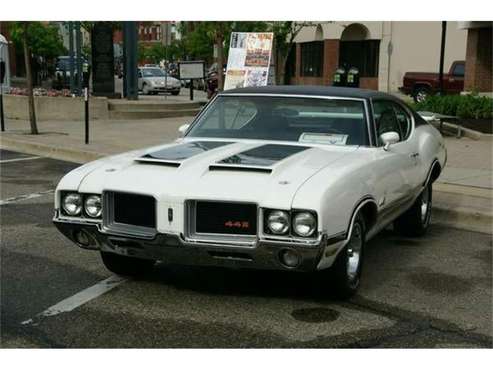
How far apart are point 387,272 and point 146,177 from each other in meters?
2.28

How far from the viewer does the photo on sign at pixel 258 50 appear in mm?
15555

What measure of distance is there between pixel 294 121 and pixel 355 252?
1.36m

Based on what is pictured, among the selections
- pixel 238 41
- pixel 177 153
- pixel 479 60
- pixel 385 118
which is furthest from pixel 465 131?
pixel 177 153

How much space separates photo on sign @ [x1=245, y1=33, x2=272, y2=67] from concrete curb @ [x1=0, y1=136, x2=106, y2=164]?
16.0 feet

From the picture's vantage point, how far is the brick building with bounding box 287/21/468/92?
1598 inches

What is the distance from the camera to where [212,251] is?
4.36m

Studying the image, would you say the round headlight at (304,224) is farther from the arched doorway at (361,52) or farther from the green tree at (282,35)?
the arched doorway at (361,52)

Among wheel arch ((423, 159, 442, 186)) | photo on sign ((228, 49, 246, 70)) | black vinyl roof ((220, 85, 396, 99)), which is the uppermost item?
photo on sign ((228, 49, 246, 70))

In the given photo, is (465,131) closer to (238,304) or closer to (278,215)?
(238,304)

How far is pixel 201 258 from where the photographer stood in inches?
174

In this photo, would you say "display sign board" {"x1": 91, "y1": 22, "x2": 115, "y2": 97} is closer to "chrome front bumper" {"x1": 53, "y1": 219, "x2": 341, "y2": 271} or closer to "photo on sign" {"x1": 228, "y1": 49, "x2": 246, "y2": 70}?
"photo on sign" {"x1": 228, "y1": 49, "x2": 246, "y2": 70}

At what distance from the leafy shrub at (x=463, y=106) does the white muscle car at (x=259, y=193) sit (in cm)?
1110

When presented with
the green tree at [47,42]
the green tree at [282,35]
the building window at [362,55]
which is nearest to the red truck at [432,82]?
the green tree at [282,35]

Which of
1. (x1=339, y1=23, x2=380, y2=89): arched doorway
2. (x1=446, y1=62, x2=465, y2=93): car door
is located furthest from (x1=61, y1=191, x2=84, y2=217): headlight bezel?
(x1=339, y1=23, x2=380, y2=89): arched doorway
